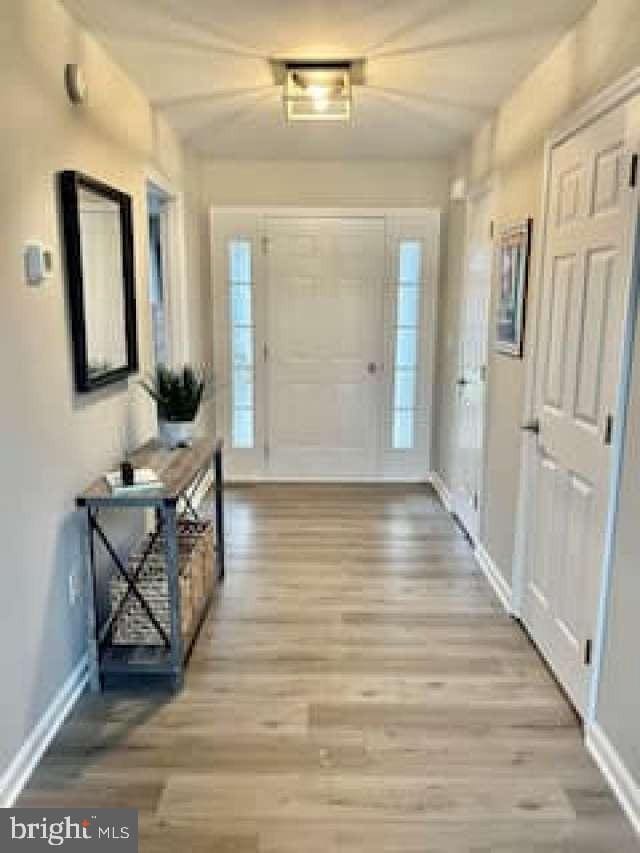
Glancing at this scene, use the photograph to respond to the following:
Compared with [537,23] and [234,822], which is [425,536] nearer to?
[234,822]

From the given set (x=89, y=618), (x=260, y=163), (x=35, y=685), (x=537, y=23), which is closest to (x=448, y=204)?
(x=260, y=163)

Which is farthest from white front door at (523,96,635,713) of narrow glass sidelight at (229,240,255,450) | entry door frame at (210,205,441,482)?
narrow glass sidelight at (229,240,255,450)

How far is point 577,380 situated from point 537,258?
74 cm

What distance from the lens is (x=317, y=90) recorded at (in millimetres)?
2943

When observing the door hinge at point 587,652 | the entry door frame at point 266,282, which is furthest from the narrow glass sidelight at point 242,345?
the door hinge at point 587,652

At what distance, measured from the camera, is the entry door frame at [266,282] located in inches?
188

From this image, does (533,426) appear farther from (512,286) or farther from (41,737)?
(41,737)

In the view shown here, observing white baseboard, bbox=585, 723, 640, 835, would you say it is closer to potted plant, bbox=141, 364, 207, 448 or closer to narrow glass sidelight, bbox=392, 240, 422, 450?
potted plant, bbox=141, 364, 207, 448

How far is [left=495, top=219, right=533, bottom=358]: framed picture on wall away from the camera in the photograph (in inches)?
114

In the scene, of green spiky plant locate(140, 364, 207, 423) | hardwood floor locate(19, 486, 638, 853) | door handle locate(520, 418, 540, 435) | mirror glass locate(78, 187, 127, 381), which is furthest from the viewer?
green spiky plant locate(140, 364, 207, 423)

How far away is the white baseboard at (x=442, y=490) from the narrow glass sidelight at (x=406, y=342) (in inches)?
12.4

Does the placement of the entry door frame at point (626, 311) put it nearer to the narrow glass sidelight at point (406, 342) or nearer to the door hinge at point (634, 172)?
the door hinge at point (634, 172)

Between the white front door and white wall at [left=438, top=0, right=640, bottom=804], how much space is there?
0.47 feet

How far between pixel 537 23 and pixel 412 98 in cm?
99
